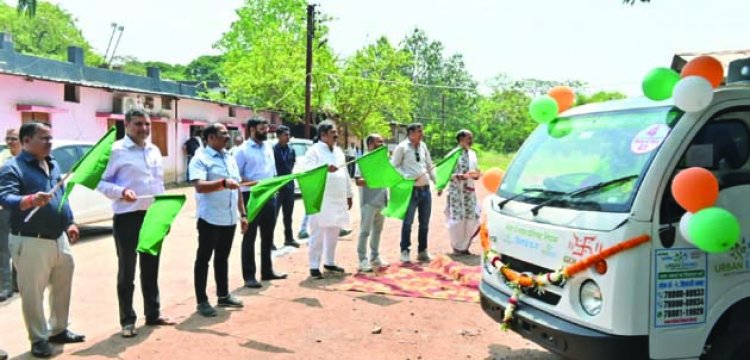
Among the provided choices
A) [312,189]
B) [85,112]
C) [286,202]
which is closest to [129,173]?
[312,189]

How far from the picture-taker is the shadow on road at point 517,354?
4559 mm

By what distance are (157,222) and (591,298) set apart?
10.6ft

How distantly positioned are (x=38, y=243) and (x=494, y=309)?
3.31 metres

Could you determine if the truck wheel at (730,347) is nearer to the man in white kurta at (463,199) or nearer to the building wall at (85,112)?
the man in white kurta at (463,199)

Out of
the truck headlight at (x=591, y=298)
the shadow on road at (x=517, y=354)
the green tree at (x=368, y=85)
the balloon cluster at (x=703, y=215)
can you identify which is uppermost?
the green tree at (x=368, y=85)

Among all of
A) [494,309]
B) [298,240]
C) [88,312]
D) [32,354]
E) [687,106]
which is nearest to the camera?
[687,106]

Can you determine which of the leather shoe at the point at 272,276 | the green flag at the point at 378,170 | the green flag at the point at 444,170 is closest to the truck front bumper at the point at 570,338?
the green flag at the point at 378,170

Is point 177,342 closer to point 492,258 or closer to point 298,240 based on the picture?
point 492,258

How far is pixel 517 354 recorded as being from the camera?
463 cm

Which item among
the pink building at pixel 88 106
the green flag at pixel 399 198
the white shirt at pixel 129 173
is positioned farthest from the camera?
the pink building at pixel 88 106

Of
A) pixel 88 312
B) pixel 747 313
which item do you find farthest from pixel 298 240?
pixel 747 313

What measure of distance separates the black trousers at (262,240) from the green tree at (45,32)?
49.7 m

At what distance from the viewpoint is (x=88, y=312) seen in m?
5.64

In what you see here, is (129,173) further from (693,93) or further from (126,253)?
(693,93)
